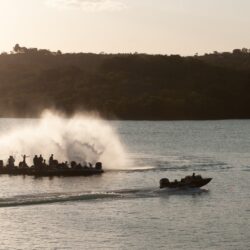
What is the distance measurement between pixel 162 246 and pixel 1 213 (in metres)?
12.1

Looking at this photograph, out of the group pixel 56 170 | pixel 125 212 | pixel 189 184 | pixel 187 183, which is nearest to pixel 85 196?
pixel 125 212

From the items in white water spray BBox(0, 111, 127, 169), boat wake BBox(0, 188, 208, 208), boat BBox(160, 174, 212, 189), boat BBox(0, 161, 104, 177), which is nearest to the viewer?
boat wake BBox(0, 188, 208, 208)

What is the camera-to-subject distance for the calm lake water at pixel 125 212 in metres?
47.7

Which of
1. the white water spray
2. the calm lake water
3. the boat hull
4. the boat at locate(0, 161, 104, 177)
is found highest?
the white water spray

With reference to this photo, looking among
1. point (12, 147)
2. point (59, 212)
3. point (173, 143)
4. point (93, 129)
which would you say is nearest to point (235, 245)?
point (59, 212)

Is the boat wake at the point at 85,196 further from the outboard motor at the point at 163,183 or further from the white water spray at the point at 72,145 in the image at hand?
the white water spray at the point at 72,145

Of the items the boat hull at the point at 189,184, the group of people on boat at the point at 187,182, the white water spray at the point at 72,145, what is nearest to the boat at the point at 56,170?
the white water spray at the point at 72,145

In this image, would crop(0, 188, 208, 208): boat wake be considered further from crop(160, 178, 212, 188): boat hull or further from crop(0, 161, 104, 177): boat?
crop(0, 161, 104, 177): boat

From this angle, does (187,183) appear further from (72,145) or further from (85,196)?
(72,145)

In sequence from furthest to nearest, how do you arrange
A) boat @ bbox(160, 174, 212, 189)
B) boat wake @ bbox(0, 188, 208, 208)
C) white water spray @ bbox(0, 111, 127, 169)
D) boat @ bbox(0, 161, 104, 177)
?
white water spray @ bbox(0, 111, 127, 169)
boat @ bbox(0, 161, 104, 177)
boat @ bbox(160, 174, 212, 189)
boat wake @ bbox(0, 188, 208, 208)

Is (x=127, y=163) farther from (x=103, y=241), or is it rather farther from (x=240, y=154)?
(x=103, y=241)

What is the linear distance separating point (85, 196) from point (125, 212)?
5.64 m

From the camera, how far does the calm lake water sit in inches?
1879

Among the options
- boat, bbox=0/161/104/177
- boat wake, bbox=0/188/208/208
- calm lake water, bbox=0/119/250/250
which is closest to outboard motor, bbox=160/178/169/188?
boat wake, bbox=0/188/208/208
